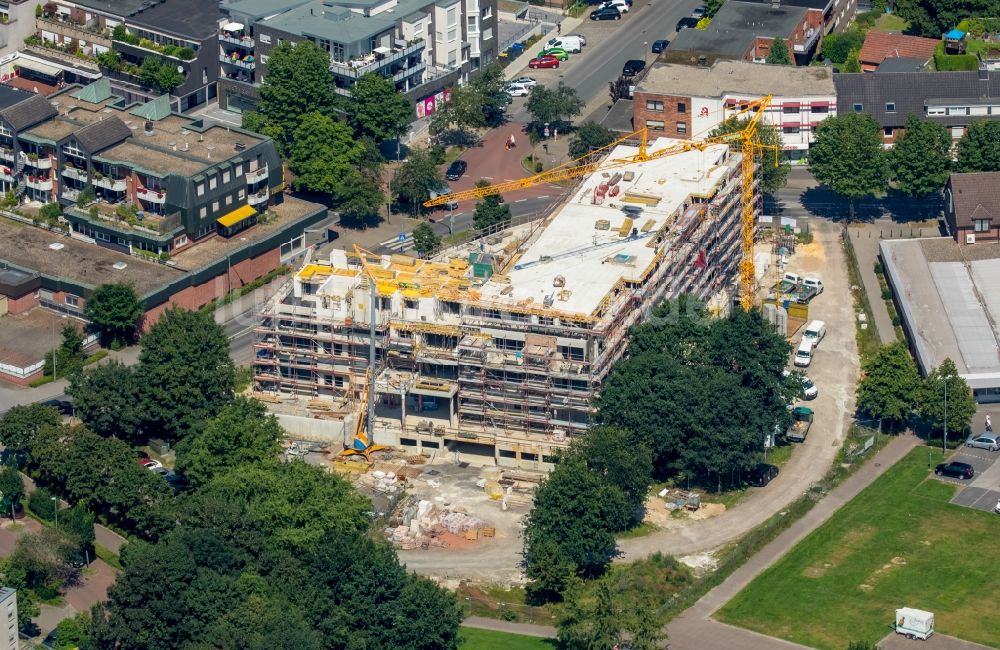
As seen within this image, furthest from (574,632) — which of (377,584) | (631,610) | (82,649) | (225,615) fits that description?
(82,649)

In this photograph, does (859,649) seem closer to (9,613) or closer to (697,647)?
(697,647)

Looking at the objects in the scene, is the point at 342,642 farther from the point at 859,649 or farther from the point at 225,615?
the point at 859,649

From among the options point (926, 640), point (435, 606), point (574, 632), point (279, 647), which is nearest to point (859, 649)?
point (926, 640)

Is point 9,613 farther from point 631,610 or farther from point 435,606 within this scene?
point 631,610

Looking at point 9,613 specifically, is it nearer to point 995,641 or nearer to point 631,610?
point 631,610

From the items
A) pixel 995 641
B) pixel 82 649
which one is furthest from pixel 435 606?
pixel 995 641
